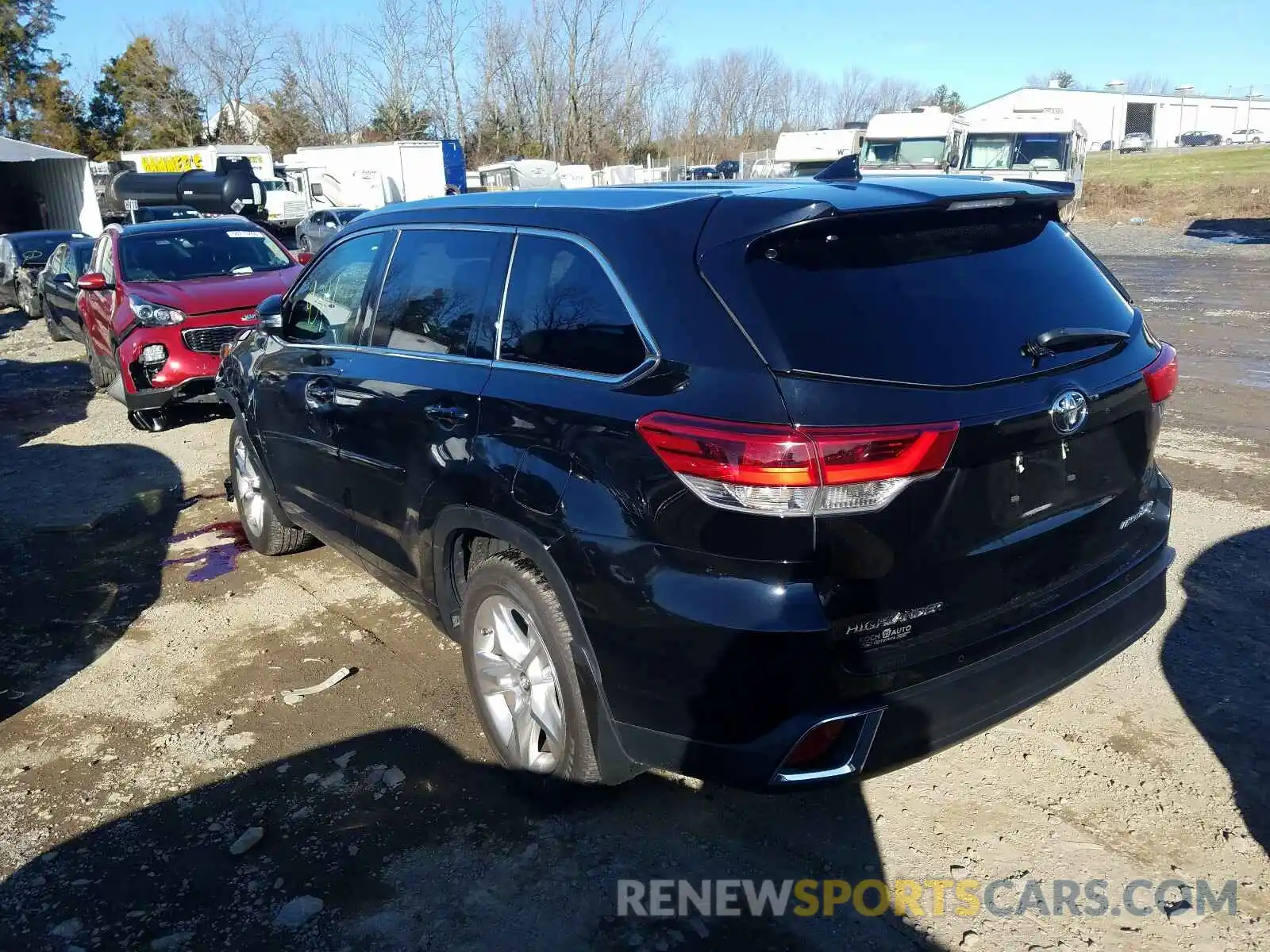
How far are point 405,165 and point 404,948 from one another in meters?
33.4

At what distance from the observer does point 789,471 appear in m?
2.38

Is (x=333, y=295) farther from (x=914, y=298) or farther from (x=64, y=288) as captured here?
(x=64, y=288)

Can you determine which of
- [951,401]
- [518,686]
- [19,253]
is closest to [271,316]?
[518,686]

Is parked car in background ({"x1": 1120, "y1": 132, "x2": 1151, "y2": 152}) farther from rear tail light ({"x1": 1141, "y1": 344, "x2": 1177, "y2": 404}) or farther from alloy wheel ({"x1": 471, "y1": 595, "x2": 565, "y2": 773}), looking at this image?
alloy wheel ({"x1": 471, "y1": 595, "x2": 565, "y2": 773})

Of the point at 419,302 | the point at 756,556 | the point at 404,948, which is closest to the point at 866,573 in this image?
the point at 756,556

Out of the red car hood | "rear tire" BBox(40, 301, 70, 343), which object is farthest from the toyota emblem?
"rear tire" BBox(40, 301, 70, 343)

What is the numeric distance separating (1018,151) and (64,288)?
21258 millimetres

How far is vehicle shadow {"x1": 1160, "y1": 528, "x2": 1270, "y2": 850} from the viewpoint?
3252mm

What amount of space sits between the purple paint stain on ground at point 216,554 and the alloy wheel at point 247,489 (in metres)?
0.25

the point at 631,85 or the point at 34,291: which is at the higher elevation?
the point at 631,85

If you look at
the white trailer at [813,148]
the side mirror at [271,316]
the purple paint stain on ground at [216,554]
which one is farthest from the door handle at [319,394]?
the white trailer at [813,148]

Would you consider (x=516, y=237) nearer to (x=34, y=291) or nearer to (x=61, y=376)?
(x=61, y=376)

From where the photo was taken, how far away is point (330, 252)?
4641 mm

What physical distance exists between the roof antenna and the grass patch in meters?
31.9
